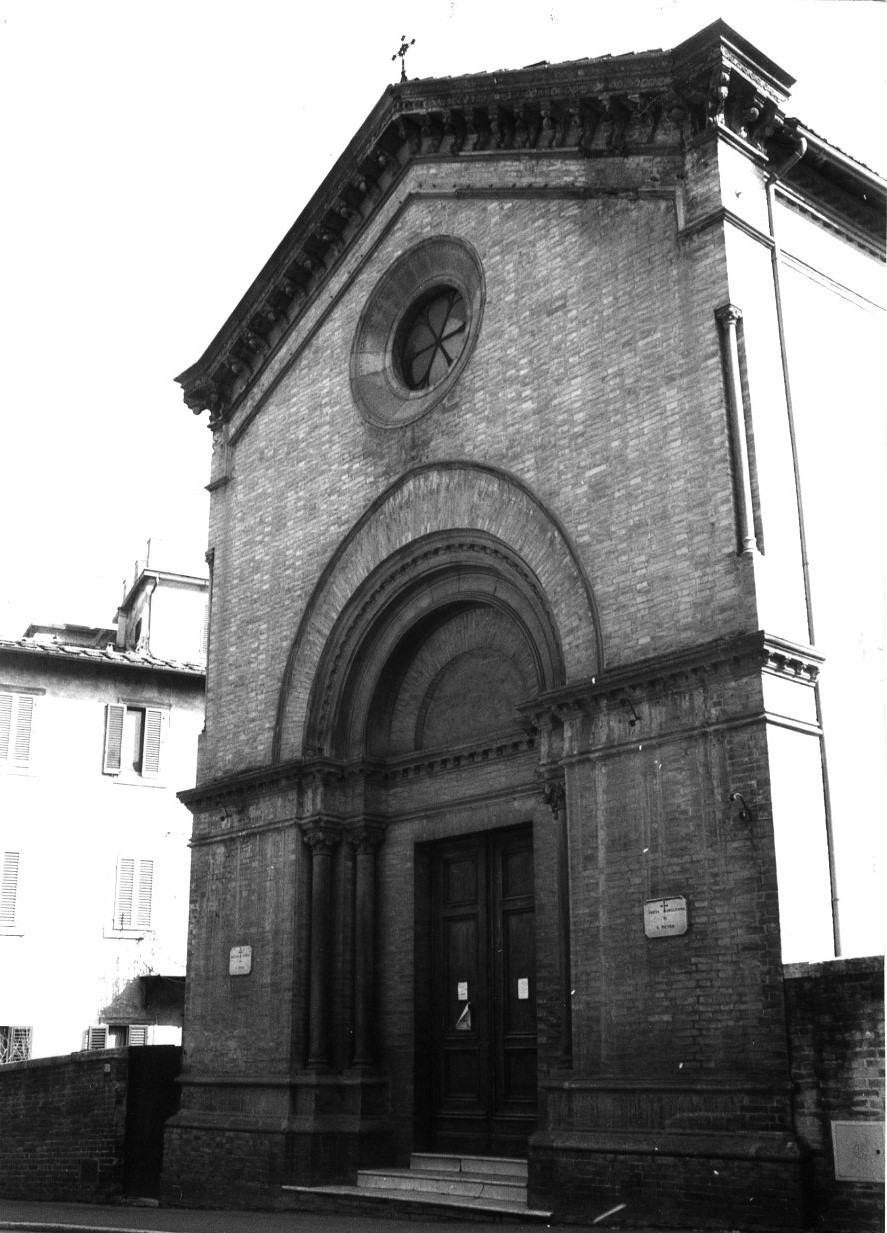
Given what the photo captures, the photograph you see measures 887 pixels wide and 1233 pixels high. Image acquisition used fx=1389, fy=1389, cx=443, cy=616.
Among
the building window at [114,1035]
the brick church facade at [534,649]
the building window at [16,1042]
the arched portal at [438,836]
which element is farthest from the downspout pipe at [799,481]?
the building window at [16,1042]

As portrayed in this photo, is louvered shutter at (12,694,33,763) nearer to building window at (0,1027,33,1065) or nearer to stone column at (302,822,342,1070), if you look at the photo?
building window at (0,1027,33,1065)

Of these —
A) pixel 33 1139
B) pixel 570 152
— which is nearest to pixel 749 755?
pixel 570 152

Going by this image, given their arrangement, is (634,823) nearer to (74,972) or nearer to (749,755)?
(749,755)

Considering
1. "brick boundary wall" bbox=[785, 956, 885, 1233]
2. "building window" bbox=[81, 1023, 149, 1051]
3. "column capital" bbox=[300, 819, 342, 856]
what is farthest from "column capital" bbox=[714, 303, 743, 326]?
"building window" bbox=[81, 1023, 149, 1051]

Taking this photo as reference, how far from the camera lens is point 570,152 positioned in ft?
47.9

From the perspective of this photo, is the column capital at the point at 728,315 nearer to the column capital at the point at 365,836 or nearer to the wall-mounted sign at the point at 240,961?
the column capital at the point at 365,836

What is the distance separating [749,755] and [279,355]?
31.8 feet

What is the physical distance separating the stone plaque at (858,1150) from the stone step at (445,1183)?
11.3ft

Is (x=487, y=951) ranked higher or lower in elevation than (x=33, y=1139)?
higher

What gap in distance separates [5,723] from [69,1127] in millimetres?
11511

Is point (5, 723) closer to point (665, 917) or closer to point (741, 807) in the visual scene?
point (665, 917)

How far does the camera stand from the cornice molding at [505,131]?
43.1 ft

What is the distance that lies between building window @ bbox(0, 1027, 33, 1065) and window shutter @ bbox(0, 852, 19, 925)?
197 centimetres

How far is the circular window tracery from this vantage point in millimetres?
15820
